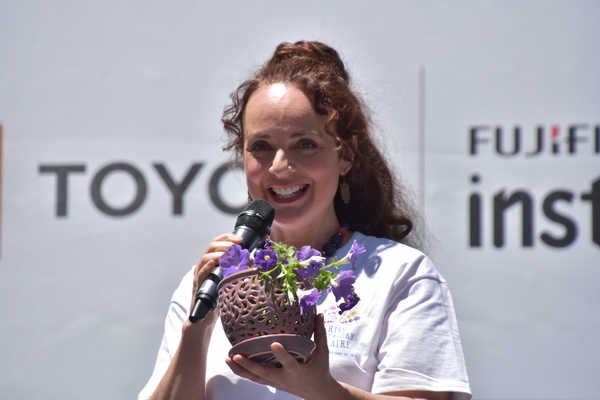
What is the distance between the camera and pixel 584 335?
2162 millimetres

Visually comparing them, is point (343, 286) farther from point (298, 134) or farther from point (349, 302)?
point (298, 134)

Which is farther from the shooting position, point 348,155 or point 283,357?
point 348,155

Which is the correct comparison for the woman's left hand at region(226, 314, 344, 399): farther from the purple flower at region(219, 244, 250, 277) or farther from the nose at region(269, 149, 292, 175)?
the nose at region(269, 149, 292, 175)

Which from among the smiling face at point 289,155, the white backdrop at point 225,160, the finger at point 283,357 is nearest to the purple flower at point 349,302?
the finger at point 283,357

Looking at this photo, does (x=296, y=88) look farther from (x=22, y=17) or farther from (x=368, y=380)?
(x=22, y=17)

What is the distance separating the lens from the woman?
1153 mm

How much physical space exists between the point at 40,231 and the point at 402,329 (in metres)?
1.75

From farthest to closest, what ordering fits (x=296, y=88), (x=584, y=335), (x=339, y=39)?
(x=339, y=39), (x=584, y=335), (x=296, y=88)

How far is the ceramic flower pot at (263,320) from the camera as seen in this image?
94 cm

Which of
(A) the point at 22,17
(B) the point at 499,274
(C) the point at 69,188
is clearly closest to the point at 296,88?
(B) the point at 499,274

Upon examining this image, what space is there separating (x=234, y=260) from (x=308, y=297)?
5.9 inches

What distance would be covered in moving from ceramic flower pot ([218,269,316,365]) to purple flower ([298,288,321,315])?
0.02 m

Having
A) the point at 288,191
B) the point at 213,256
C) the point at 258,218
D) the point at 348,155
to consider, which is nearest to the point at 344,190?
the point at 348,155

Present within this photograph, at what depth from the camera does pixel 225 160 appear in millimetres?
2375
